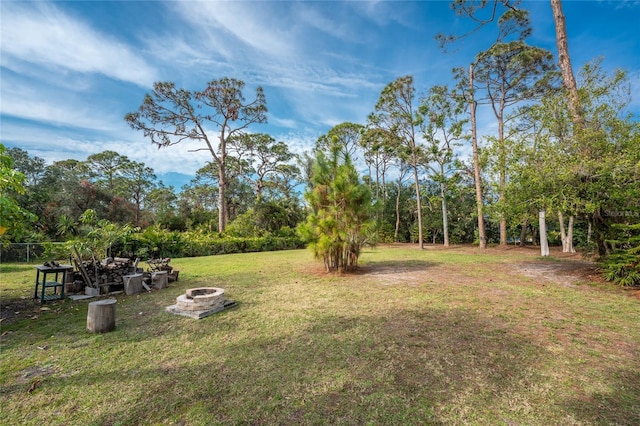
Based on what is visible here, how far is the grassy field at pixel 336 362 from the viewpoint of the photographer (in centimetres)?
203

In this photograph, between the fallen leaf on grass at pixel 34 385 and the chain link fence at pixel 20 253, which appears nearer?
the fallen leaf on grass at pixel 34 385

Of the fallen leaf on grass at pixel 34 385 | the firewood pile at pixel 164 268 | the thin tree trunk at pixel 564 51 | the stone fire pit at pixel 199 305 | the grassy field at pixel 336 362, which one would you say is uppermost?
the thin tree trunk at pixel 564 51

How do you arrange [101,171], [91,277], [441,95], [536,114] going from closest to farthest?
[91,277]
[536,114]
[441,95]
[101,171]

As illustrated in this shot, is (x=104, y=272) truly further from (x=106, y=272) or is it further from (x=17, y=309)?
(x=17, y=309)

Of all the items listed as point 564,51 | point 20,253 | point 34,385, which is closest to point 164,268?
point 34,385

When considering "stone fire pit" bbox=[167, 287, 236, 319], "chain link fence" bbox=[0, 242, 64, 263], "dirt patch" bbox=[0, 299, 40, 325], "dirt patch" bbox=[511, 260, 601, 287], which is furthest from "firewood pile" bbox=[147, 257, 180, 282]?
"dirt patch" bbox=[511, 260, 601, 287]

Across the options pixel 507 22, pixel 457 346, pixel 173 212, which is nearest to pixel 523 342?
pixel 457 346

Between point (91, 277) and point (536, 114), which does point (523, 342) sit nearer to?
point (536, 114)

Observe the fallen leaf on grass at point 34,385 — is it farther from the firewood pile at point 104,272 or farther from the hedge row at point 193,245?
the hedge row at point 193,245

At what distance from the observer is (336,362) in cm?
274

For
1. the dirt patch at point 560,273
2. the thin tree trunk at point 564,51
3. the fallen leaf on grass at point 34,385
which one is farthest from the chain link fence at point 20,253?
the thin tree trunk at point 564,51

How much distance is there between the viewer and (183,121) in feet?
59.6

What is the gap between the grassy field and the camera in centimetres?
203

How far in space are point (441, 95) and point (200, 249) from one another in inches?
638
